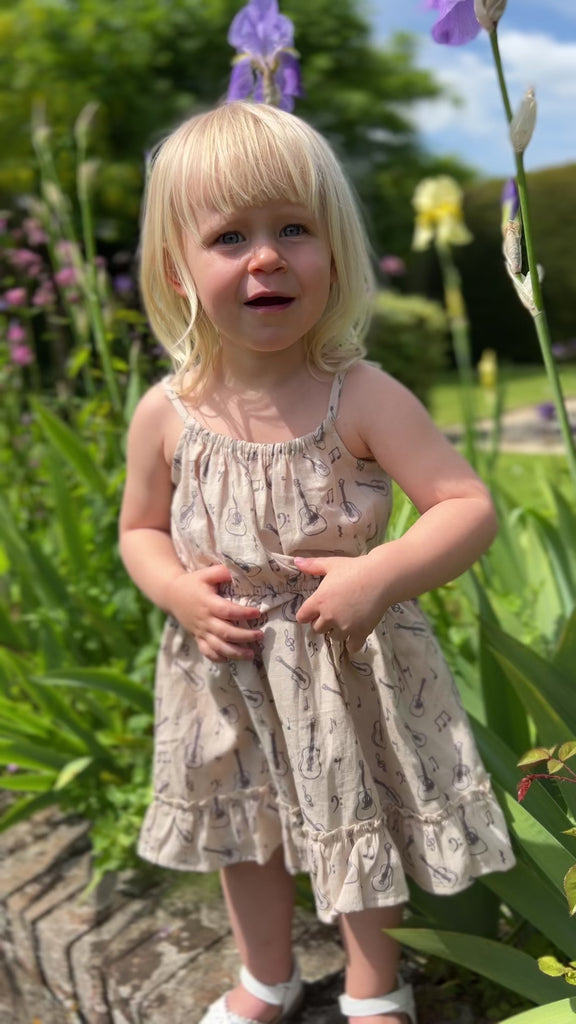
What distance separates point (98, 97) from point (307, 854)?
49.4ft

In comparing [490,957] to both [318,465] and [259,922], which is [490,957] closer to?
[259,922]

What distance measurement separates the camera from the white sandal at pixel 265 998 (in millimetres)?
1399

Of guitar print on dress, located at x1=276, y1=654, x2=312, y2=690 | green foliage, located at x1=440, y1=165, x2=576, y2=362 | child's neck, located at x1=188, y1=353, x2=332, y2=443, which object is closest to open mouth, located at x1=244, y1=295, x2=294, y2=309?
child's neck, located at x1=188, y1=353, x2=332, y2=443

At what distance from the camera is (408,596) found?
1122 mm

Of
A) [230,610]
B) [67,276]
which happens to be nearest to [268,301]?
[230,610]

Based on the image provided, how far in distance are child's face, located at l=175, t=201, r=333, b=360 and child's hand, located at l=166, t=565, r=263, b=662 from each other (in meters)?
0.30

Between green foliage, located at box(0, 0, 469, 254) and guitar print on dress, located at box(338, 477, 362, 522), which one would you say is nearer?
guitar print on dress, located at box(338, 477, 362, 522)

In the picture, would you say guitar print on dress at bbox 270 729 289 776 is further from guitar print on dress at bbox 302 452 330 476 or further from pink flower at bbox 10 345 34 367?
pink flower at bbox 10 345 34 367

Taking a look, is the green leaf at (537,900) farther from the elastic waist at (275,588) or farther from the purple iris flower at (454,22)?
the purple iris flower at (454,22)

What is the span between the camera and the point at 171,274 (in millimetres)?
1268

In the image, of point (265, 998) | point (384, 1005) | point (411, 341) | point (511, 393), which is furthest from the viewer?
point (511, 393)

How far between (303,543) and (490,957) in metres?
0.55

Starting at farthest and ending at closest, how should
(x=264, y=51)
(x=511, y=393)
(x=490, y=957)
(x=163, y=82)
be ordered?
1. (x=163, y=82)
2. (x=511, y=393)
3. (x=264, y=51)
4. (x=490, y=957)

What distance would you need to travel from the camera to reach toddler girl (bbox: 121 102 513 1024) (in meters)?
1.13
